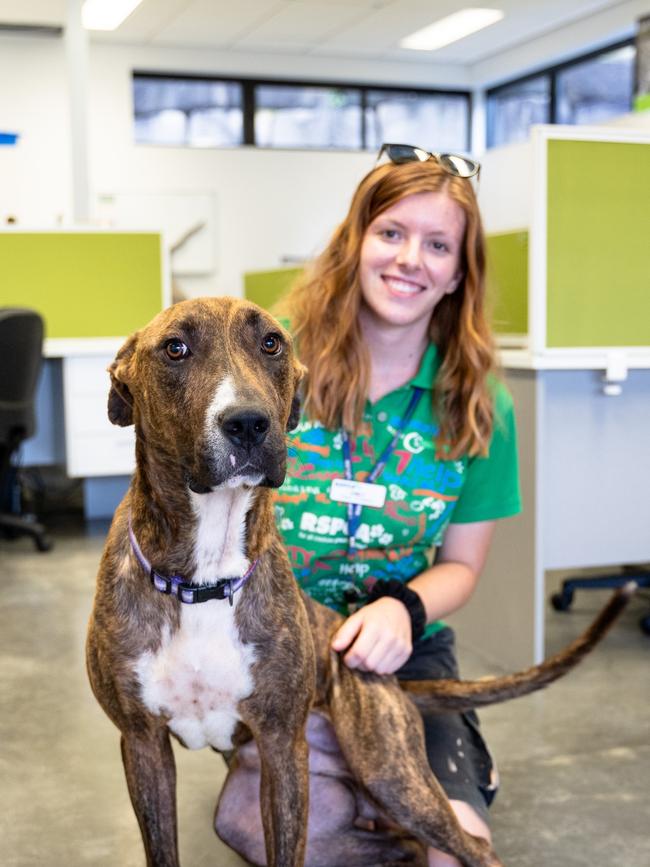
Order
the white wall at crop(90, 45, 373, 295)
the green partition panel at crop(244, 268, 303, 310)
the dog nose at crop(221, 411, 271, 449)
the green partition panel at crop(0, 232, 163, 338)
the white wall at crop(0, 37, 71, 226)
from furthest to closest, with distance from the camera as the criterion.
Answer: the white wall at crop(90, 45, 373, 295), the white wall at crop(0, 37, 71, 226), the green partition panel at crop(244, 268, 303, 310), the green partition panel at crop(0, 232, 163, 338), the dog nose at crop(221, 411, 271, 449)

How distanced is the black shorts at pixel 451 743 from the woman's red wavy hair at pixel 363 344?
41 cm

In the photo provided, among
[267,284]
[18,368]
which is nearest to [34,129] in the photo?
[267,284]

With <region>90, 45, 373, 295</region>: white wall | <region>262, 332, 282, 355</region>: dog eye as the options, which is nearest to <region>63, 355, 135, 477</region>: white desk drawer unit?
<region>262, 332, 282, 355</region>: dog eye

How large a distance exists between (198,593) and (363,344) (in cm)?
78

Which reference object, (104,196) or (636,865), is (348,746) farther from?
(104,196)

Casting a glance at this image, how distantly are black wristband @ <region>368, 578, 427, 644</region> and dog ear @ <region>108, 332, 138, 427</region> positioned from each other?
0.60 m

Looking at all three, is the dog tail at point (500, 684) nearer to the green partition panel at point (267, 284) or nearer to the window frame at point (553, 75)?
the green partition panel at point (267, 284)

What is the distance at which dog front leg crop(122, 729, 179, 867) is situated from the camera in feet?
4.85

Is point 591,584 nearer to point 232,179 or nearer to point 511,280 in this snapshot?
point 511,280

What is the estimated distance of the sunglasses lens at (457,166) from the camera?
1992 mm

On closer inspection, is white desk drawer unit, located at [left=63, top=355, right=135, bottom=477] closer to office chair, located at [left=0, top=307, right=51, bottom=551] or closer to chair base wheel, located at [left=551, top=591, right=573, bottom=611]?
office chair, located at [left=0, top=307, right=51, bottom=551]

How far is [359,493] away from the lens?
76.0 inches

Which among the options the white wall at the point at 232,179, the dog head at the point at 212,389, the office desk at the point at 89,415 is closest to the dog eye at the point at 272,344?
the dog head at the point at 212,389

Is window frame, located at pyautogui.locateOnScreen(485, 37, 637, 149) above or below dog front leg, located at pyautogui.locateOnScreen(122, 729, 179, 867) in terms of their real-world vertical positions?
above
